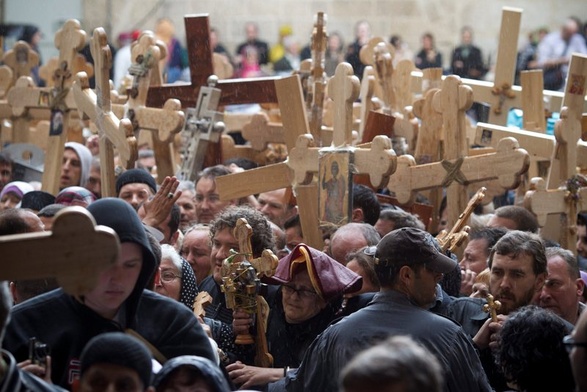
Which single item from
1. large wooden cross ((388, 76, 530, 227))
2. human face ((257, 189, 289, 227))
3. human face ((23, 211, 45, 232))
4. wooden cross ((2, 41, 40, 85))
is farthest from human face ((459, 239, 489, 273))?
wooden cross ((2, 41, 40, 85))

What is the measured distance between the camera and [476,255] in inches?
301

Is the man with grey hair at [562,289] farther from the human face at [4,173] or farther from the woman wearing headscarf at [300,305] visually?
the human face at [4,173]

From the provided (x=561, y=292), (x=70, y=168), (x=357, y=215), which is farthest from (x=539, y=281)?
(x=70, y=168)

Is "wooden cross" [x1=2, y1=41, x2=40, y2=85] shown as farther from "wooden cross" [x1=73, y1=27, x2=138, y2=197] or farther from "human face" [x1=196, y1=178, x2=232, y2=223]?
"wooden cross" [x1=73, y1=27, x2=138, y2=197]

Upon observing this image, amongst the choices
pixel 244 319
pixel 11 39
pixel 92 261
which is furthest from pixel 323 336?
pixel 11 39

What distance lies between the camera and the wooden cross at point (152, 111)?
8961 mm

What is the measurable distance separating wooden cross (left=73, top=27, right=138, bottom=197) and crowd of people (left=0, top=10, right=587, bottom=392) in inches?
8.8

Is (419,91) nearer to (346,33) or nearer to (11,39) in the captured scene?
(11,39)

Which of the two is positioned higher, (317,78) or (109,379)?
(109,379)

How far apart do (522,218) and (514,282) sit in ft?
5.62

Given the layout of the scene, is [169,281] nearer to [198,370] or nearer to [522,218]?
[198,370]

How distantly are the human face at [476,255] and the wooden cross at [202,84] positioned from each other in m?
2.67

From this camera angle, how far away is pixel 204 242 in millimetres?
7738

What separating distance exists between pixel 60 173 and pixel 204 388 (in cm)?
516
